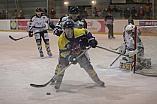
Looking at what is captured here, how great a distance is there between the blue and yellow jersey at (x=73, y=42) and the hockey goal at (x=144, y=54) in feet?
5.52

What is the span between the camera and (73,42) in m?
4.00

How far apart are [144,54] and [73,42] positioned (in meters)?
2.54

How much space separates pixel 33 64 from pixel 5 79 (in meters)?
1.64

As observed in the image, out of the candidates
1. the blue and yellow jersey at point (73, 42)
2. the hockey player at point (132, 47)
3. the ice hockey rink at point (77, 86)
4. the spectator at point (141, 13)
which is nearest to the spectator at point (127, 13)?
the spectator at point (141, 13)

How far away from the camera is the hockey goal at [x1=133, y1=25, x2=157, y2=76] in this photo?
17.9 ft

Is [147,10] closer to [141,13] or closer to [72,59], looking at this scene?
[141,13]

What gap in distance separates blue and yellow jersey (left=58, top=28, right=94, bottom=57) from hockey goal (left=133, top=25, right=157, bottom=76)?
168 cm

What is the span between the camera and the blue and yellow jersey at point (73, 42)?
13.1 feet

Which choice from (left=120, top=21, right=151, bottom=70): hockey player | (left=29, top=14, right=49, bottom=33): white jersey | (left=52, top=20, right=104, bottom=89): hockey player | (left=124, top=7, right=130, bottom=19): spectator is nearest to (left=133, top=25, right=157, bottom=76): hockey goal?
(left=120, top=21, right=151, bottom=70): hockey player

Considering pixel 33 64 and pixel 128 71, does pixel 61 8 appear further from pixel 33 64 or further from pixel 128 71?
pixel 128 71

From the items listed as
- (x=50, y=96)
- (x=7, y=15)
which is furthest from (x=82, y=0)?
(x=50, y=96)

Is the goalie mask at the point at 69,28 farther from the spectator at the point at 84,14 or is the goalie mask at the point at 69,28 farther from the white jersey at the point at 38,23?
the spectator at the point at 84,14

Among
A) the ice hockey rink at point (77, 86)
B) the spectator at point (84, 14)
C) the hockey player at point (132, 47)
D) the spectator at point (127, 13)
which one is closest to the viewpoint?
the ice hockey rink at point (77, 86)

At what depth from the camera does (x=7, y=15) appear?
1938cm
